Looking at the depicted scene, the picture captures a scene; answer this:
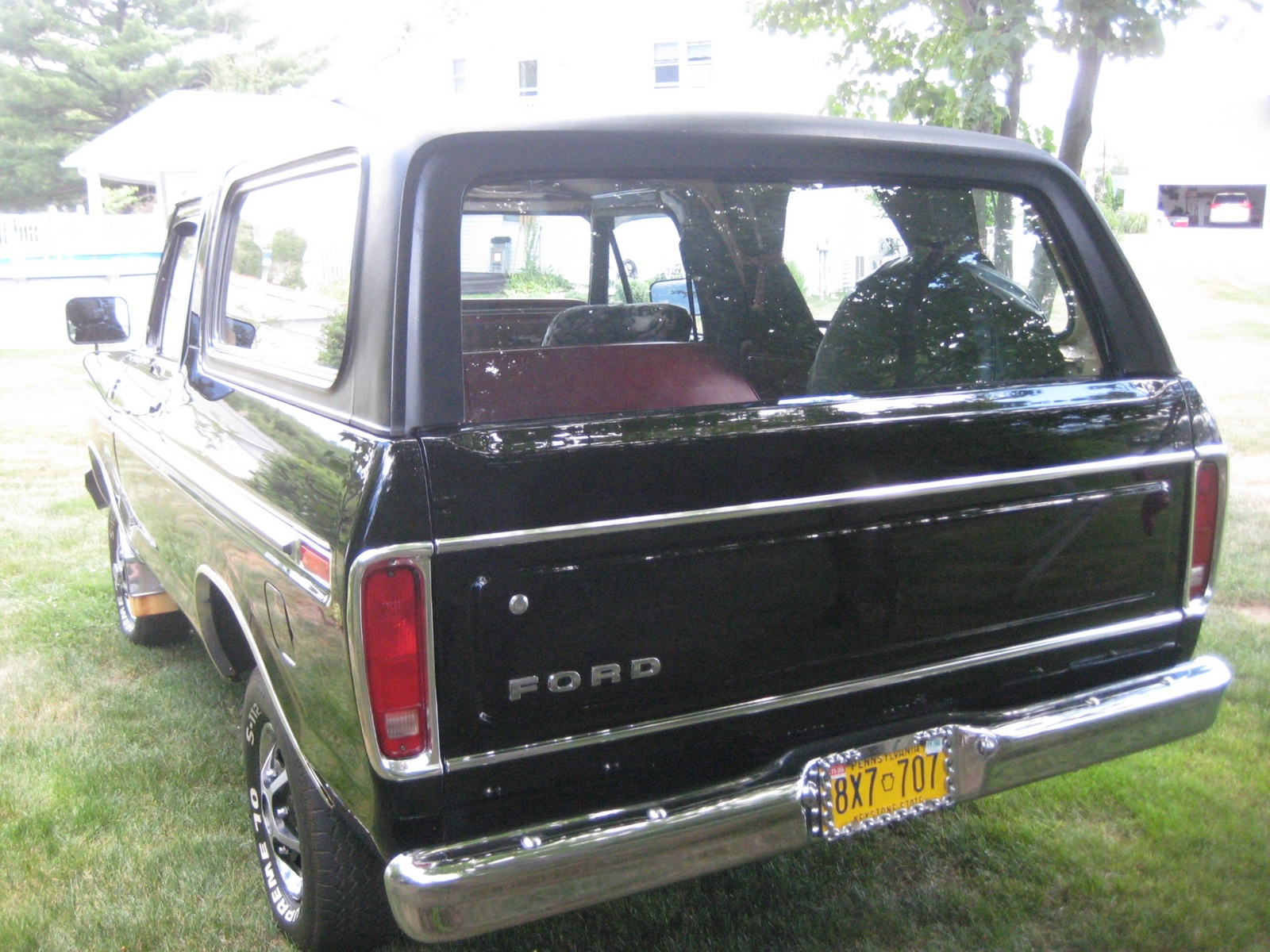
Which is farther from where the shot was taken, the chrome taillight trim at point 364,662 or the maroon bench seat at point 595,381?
the maroon bench seat at point 595,381

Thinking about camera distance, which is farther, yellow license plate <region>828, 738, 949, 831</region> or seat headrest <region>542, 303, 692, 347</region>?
seat headrest <region>542, 303, 692, 347</region>

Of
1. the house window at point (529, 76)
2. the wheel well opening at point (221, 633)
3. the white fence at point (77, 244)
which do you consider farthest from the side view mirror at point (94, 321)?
the house window at point (529, 76)

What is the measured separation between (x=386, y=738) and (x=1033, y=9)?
194 inches

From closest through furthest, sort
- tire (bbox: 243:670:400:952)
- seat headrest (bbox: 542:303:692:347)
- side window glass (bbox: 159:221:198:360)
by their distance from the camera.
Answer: tire (bbox: 243:670:400:952), seat headrest (bbox: 542:303:692:347), side window glass (bbox: 159:221:198:360)

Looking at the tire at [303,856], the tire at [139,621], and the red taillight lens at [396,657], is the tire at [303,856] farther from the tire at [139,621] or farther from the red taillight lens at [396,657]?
the tire at [139,621]

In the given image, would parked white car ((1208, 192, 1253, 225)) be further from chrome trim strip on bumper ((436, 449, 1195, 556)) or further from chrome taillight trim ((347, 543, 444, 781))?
chrome taillight trim ((347, 543, 444, 781))

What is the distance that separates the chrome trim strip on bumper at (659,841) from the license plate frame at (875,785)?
17 millimetres

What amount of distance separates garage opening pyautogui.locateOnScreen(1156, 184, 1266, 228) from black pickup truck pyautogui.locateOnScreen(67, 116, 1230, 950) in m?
30.9

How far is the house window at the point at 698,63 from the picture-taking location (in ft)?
81.1

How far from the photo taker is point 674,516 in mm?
2182

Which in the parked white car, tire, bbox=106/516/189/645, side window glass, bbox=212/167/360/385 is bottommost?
tire, bbox=106/516/189/645

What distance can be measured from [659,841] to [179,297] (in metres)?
2.69

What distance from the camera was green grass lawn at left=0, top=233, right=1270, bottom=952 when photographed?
111 inches

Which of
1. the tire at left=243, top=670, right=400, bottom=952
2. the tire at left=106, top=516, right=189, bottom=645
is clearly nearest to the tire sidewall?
the tire at left=243, top=670, right=400, bottom=952
